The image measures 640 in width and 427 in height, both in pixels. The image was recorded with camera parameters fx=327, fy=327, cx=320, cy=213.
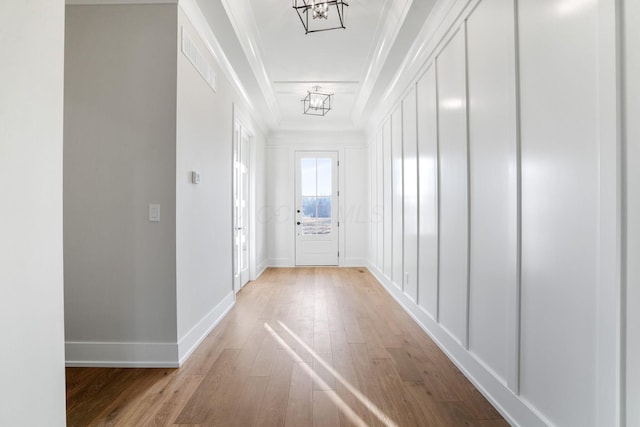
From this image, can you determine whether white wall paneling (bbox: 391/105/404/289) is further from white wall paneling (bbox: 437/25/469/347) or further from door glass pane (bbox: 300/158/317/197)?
door glass pane (bbox: 300/158/317/197)

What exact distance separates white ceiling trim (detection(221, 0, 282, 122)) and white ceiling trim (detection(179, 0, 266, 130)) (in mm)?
220

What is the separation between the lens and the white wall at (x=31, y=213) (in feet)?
3.17

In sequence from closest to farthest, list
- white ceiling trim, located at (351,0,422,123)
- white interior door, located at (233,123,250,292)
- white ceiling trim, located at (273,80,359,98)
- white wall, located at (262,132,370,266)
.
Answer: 1. white ceiling trim, located at (351,0,422,123)
2. white interior door, located at (233,123,250,292)
3. white ceiling trim, located at (273,80,359,98)
4. white wall, located at (262,132,370,266)

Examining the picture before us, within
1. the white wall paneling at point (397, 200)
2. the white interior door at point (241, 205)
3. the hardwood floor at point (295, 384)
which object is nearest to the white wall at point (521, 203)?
the hardwood floor at point (295, 384)

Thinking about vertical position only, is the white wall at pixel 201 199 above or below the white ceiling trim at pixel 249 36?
below

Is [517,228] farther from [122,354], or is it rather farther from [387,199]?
[387,199]

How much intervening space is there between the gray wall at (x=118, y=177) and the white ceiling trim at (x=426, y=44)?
199cm

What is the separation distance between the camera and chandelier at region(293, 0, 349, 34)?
8.10ft

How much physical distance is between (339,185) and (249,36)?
361 cm

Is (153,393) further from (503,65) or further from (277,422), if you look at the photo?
(503,65)

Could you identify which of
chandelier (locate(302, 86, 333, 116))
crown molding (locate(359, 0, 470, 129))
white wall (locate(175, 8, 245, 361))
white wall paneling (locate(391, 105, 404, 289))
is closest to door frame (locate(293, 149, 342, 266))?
chandelier (locate(302, 86, 333, 116))

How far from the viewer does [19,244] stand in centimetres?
100

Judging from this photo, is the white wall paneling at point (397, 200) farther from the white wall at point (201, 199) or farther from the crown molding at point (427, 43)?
the white wall at point (201, 199)

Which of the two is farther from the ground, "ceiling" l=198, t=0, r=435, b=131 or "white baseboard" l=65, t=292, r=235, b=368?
"ceiling" l=198, t=0, r=435, b=131
